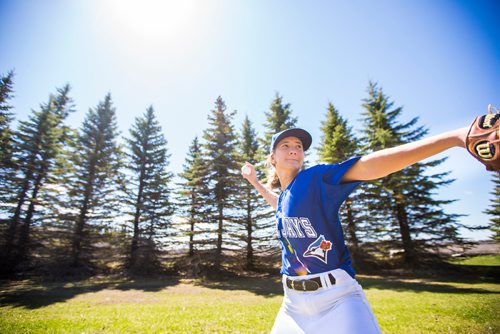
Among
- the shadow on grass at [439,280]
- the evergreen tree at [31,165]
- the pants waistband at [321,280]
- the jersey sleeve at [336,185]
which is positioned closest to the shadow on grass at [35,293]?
the evergreen tree at [31,165]

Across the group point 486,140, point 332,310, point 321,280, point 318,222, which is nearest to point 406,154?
point 486,140

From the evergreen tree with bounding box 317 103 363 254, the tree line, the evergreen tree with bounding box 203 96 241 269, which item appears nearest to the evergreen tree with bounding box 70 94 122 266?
the tree line

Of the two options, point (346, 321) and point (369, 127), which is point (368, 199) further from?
point (346, 321)

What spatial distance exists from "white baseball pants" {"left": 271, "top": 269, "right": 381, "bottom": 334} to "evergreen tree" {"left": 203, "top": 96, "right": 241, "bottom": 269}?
1802cm

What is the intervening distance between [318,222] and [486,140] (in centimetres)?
124

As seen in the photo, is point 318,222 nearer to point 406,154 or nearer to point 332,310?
point 332,310

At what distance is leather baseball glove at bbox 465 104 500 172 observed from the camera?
1.12 metres

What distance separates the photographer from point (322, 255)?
1989 mm

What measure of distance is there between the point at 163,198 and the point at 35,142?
13.5 m

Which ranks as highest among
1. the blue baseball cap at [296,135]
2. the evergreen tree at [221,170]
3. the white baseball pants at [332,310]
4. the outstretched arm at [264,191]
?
the evergreen tree at [221,170]

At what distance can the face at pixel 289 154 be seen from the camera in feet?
8.82

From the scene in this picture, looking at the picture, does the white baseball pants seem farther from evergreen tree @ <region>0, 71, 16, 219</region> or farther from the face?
evergreen tree @ <region>0, 71, 16, 219</region>

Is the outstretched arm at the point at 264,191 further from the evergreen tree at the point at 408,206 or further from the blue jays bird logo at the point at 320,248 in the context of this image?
the evergreen tree at the point at 408,206

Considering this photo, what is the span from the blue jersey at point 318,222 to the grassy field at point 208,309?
5.58 meters
